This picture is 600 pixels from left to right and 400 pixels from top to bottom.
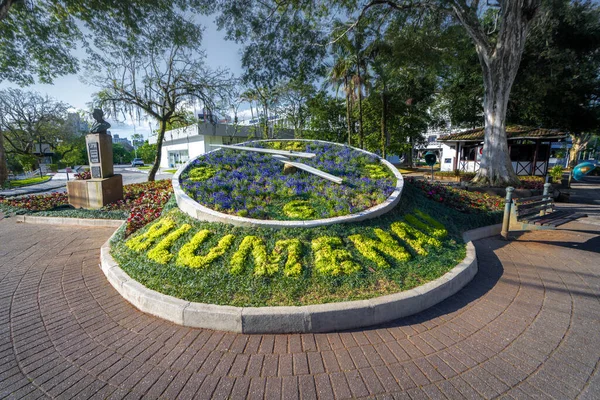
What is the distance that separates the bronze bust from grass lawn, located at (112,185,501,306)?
601 centimetres

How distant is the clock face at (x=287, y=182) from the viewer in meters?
4.93

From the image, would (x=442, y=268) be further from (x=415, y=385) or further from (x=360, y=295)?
(x=415, y=385)

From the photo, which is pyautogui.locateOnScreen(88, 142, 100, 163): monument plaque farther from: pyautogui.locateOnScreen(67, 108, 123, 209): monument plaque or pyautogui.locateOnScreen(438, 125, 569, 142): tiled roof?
pyautogui.locateOnScreen(438, 125, 569, 142): tiled roof

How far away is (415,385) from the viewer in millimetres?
2201

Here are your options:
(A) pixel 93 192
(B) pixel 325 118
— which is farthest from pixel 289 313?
(B) pixel 325 118

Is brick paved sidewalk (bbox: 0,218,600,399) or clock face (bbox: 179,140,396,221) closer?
brick paved sidewalk (bbox: 0,218,600,399)

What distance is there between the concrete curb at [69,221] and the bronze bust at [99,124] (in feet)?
9.99

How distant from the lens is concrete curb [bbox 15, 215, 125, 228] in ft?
24.3

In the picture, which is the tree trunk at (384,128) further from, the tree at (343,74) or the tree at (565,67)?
the tree at (565,67)

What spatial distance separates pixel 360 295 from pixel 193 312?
1907 mm

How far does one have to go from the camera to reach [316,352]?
2.58 metres

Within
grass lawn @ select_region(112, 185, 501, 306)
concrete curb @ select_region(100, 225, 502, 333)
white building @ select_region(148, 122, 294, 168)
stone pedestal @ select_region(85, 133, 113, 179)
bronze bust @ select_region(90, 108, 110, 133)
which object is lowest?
concrete curb @ select_region(100, 225, 502, 333)

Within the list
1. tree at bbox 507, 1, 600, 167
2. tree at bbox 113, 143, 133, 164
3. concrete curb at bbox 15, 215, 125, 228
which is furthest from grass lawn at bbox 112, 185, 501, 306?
tree at bbox 113, 143, 133, 164

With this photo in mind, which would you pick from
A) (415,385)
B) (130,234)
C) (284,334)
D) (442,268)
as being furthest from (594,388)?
(130,234)
